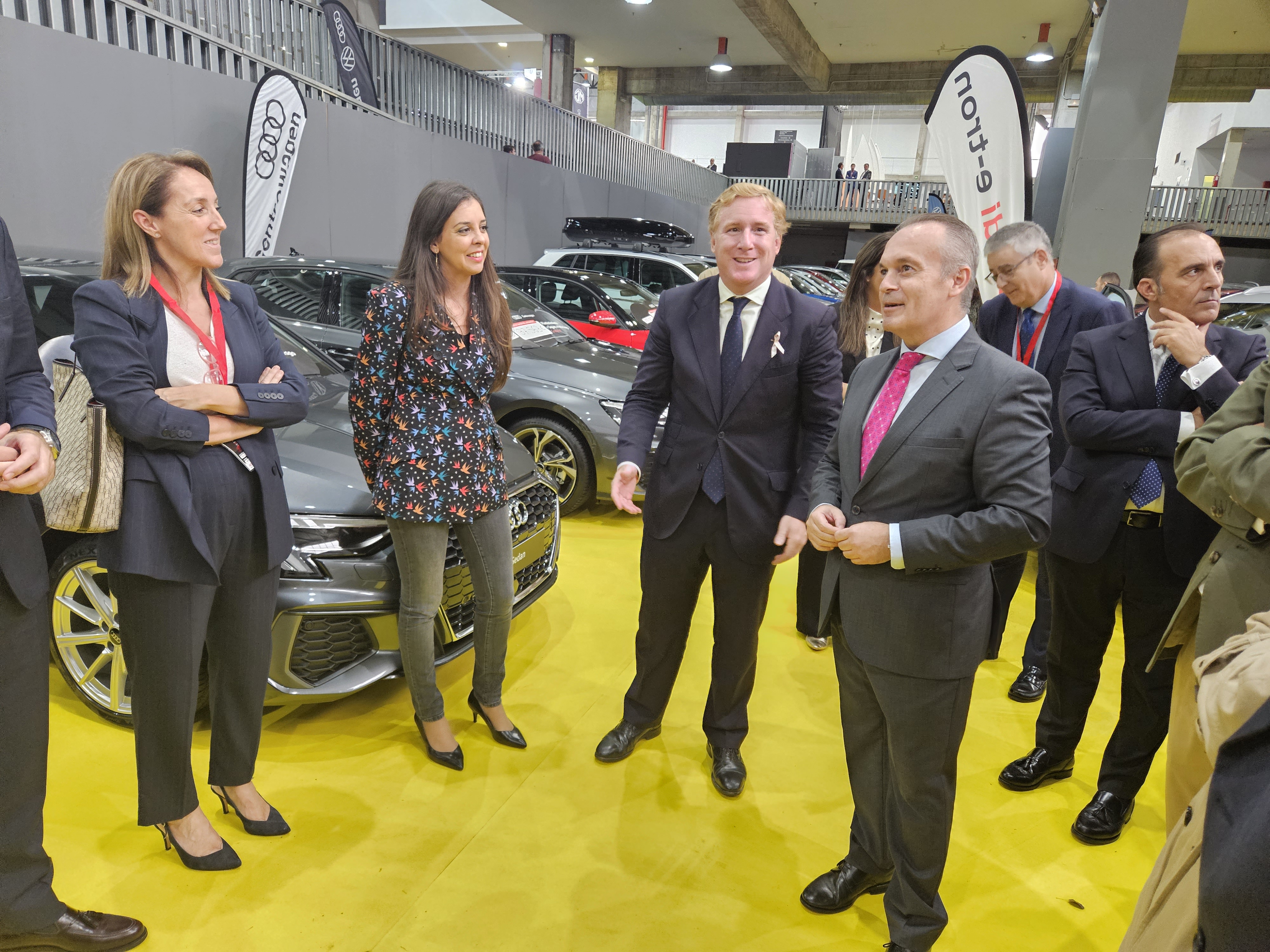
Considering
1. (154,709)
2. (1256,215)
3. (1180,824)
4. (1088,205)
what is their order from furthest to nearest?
(1256,215) < (1088,205) < (154,709) < (1180,824)

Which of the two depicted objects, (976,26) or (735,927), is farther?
(976,26)

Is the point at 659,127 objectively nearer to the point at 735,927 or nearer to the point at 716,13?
the point at 716,13

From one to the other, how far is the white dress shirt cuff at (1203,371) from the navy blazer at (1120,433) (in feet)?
0.15

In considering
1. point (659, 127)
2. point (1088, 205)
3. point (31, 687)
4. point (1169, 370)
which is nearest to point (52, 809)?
point (31, 687)

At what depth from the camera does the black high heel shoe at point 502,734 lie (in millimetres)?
2537

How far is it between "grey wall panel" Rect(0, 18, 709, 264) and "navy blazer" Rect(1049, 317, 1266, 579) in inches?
141

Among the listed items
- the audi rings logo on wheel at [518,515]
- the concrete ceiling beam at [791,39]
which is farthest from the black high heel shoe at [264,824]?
the concrete ceiling beam at [791,39]

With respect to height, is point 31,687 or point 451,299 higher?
point 451,299

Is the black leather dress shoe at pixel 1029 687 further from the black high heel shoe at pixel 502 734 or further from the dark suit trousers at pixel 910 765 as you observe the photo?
the black high heel shoe at pixel 502 734

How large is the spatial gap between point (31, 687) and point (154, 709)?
1.03 ft

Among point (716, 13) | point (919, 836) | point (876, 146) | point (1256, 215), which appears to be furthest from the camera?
point (876, 146)

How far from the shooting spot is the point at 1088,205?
6.92m

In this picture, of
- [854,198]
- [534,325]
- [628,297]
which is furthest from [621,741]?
[854,198]

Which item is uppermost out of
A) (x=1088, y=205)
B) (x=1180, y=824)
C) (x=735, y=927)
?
(x=1088, y=205)
